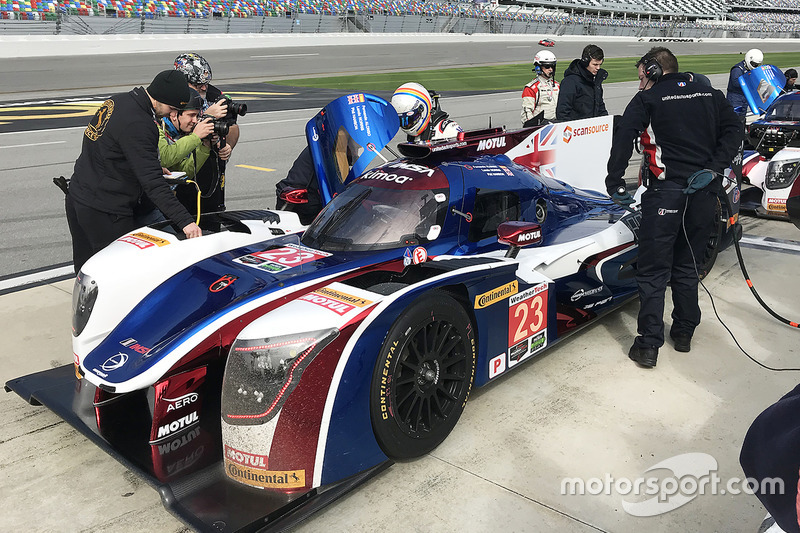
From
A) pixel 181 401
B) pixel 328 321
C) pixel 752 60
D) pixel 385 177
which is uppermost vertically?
pixel 752 60

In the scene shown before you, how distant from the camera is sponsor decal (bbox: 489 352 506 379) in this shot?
3.83 meters

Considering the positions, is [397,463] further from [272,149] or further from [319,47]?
[319,47]

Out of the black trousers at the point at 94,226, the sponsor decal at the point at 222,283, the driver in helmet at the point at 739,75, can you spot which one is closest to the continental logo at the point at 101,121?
the black trousers at the point at 94,226

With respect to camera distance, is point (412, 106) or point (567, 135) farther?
point (567, 135)

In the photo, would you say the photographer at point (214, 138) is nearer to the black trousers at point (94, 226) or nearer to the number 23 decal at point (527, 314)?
the black trousers at point (94, 226)

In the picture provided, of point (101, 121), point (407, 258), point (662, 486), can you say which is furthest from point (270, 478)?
point (101, 121)

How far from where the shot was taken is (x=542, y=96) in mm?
8719

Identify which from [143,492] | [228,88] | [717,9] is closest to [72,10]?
[228,88]

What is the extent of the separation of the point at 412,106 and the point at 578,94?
3.08 m

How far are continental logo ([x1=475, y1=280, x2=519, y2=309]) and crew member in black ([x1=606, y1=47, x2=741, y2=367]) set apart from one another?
3.98 ft

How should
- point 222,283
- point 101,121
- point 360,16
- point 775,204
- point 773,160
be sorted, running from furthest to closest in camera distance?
point 360,16 < point 773,160 < point 775,204 < point 101,121 < point 222,283

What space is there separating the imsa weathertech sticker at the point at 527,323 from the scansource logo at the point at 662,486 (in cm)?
88

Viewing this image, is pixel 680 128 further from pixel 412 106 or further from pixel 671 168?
pixel 412 106

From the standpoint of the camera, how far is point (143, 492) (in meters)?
3.23
